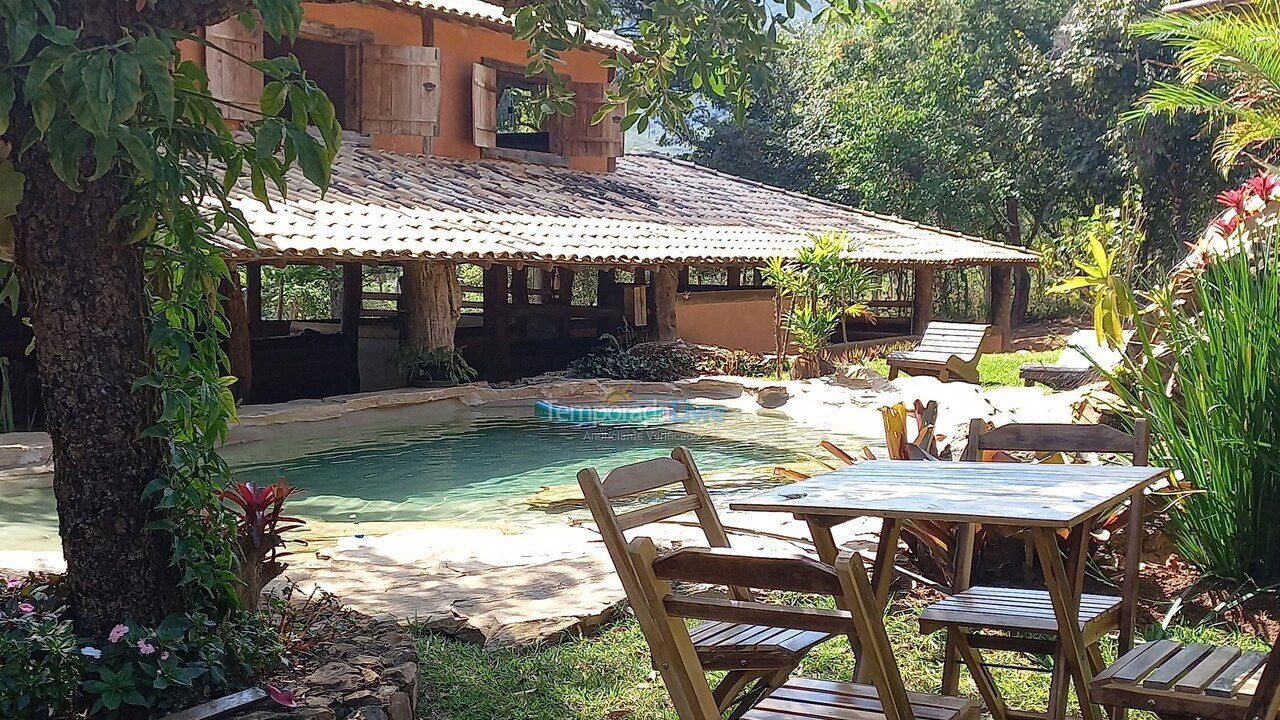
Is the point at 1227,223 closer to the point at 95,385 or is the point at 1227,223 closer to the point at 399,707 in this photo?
the point at 399,707

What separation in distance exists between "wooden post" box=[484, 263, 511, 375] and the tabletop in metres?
11.6

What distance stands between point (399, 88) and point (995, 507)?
471 inches

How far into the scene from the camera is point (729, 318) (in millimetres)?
17188

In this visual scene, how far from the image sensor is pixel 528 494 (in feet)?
26.8

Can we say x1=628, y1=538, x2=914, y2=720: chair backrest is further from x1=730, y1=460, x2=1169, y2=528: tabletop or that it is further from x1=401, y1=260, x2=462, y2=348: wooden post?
x1=401, y1=260, x2=462, y2=348: wooden post

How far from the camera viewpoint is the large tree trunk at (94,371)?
2.78 meters

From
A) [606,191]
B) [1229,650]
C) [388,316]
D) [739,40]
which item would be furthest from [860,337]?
[1229,650]

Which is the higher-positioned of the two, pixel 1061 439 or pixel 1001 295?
pixel 1001 295

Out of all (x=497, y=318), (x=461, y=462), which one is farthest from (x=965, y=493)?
(x=497, y=318)

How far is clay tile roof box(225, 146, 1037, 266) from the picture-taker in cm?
1073

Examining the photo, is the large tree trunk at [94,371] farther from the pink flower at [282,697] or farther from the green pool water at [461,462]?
the green pool water at [461,462]

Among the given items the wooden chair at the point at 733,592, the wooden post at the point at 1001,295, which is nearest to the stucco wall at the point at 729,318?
the wooden post at the point at 1001,295

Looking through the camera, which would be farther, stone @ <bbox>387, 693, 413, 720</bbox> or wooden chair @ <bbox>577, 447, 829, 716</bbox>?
stone @ <bbox>387, 693, 413, 720</bbox>

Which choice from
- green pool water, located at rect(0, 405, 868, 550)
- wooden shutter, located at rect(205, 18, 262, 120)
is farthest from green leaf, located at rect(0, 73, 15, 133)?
wooden shutter, located at rect(205, 18, 262, 120)
